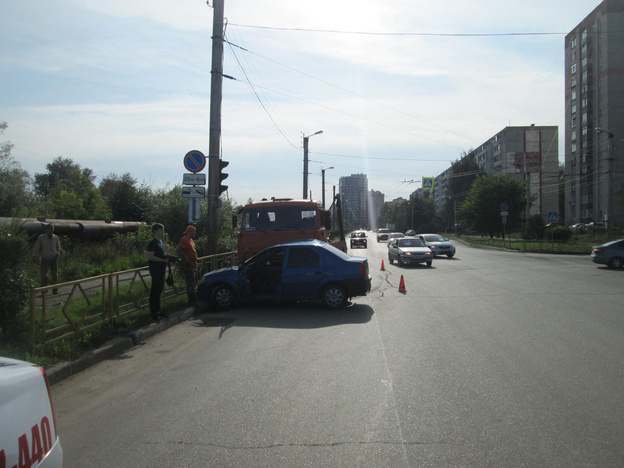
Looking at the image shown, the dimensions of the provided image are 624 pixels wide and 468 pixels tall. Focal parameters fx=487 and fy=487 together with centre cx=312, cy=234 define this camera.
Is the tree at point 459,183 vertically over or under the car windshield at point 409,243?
over

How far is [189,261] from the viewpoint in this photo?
10.3 m

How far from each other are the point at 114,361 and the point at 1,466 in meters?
5.16

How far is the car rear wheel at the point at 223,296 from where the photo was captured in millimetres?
10727

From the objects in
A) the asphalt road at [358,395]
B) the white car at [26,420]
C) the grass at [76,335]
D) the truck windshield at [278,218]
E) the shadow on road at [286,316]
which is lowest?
the shadow on road at [286,316]

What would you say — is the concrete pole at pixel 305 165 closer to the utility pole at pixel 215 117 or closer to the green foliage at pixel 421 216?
the utility pole at pixel 215 117

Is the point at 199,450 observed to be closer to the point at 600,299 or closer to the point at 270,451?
the point at 270,451

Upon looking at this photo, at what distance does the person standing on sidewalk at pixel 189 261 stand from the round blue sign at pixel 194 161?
103 inches

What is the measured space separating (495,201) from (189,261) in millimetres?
45832

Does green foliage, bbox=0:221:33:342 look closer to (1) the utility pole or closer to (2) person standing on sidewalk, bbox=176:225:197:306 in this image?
(2) person standing on sidewalk, bbox=176:225:197:306

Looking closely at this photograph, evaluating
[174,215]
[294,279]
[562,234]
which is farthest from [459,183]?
[294,279]

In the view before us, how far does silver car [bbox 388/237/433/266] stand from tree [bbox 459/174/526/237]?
2878cm

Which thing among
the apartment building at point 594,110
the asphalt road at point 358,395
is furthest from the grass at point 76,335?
the apartment building at point 594,110

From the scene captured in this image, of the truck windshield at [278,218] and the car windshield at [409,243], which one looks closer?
the truck windshield at [278,218]

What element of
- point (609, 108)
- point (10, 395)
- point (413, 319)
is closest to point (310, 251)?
point (413, 319)
